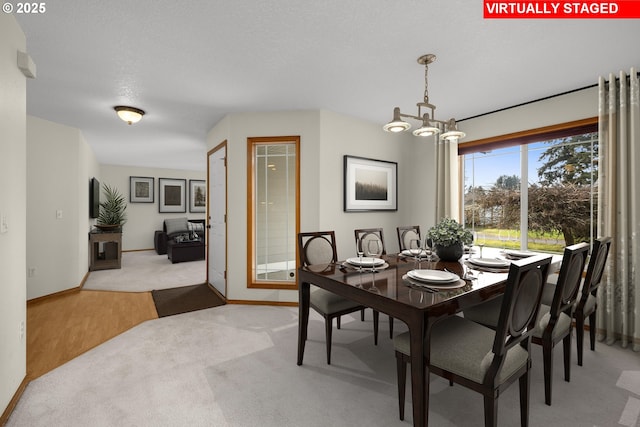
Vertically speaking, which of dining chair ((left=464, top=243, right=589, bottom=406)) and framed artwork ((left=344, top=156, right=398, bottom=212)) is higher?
framed artwork ((left=344, top=156, right=398, bottom=212))

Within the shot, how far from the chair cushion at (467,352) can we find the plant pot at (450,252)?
2.40 ft

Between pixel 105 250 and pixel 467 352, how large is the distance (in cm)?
699

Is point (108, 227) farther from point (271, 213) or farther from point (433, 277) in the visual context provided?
point (433, 277)

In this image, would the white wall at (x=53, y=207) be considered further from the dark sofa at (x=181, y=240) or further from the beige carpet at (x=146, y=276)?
the dark sofa at (x=181, y=240)

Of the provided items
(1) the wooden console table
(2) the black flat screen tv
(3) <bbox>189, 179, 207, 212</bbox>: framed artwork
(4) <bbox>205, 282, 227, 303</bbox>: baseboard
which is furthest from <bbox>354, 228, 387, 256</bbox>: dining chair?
(3) <bbox>189, 179, 207, 212</bbox>: framed artwork

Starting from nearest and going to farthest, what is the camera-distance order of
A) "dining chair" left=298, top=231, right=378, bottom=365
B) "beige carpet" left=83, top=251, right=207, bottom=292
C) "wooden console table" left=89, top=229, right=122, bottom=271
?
"dining chair" left=298, top=231, right=378, bottom=365
"beige carpet" left=83, top=251, right=207, bottom=292
"wooden console table" left=89, top=229, right=122, bottom=271

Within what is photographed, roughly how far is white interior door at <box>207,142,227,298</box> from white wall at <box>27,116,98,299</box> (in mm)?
1877

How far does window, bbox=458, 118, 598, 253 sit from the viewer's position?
3193mm

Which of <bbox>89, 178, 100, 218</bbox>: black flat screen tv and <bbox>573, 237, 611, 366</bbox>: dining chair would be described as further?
<bbox>89, 178, 100, 218</bbox>: black flat screen tv

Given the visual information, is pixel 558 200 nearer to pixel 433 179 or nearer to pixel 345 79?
pixel 433 179

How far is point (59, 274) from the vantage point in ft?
13.5

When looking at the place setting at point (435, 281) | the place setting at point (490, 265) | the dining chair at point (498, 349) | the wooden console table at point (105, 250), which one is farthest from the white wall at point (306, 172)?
the wooden console table at point (105, 250)

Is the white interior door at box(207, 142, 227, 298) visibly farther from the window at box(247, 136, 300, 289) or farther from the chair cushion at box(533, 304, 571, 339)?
the chair cushion at box(533, 304, 571, 339)

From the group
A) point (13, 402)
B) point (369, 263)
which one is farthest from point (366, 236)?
point (13, 402)
